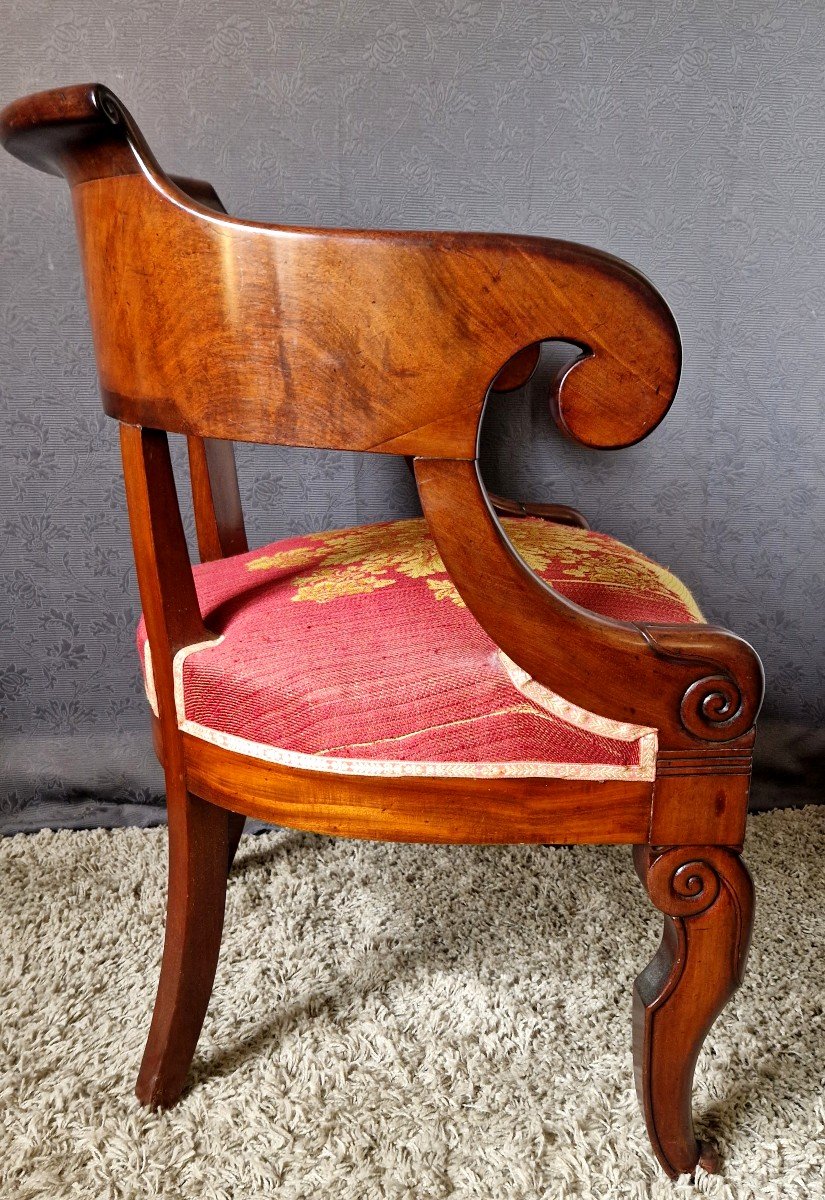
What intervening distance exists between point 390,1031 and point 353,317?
32.0 inches

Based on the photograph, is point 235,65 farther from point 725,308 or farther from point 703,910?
point 703,910

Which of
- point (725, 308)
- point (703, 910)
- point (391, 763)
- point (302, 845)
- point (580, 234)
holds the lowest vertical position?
point (302, 845)

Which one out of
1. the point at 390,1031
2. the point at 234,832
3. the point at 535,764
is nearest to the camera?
the point at 535,764

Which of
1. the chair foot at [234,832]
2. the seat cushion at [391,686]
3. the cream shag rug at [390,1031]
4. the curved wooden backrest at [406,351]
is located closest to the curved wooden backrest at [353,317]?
the curved wooden backrest at [406,351]

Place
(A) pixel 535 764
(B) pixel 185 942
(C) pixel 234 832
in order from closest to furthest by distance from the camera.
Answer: (A) pixel 535 764, (B) pixel 185 942, (C) pixel 234 832

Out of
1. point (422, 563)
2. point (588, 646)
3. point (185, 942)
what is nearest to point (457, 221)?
point (422, 563)

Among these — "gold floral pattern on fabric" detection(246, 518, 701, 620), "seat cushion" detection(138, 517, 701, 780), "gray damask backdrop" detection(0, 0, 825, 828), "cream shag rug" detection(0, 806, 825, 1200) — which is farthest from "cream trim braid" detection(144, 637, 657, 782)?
"gray damask backdrop" detection(0, 0, 825, 828)

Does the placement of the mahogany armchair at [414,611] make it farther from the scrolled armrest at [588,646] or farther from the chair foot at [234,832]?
the chair foot at [234,832]

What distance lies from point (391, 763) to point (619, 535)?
3.00ft

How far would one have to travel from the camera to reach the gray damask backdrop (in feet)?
4.36

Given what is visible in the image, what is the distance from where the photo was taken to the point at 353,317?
2.10 ft

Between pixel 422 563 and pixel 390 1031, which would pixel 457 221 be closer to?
pixel 422 563

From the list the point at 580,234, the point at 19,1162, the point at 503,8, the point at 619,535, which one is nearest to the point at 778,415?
the point at 619,535

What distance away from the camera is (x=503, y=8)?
1.32 meters
